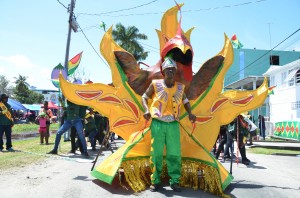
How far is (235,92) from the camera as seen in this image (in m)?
5.70

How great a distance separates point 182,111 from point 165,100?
2.87ft

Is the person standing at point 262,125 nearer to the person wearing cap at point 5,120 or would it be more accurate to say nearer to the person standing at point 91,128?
the person standing at point 91,128

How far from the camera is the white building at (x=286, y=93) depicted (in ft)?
68.1

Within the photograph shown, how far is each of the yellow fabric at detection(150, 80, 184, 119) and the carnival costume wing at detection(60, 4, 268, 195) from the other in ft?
1.71

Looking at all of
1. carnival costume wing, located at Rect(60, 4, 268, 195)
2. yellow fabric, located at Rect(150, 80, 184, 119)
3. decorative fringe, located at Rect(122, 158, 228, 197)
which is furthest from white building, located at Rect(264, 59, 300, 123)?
yellow fabric, located at Rect(150, 80, 184, 119)

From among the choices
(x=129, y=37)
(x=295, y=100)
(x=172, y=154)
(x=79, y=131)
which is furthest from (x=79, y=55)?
(x=129, y=37)

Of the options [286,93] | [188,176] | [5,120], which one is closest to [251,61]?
[286,93]

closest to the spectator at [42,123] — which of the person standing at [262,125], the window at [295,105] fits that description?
the person standing at [262,125]

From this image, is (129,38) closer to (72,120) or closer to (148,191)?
(72,120)

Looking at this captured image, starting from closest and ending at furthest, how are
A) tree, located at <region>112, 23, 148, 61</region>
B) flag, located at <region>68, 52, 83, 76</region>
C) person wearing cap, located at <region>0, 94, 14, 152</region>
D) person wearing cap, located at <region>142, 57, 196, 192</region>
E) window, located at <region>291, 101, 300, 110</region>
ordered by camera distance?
person wearing cap, located at <region>142, 57, 196, 192</region>, flag, located at <region>68, 52, 83, 76</region>, person wearing cap, located at <region>0, 94, 14, 152</region>, window, located at <region>291, 101, 300, 110</region>, tree, located at <region>112, 23, 148, 61</region>

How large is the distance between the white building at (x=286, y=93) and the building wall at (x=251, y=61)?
10.5 meters

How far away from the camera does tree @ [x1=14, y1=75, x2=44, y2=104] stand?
215 feet

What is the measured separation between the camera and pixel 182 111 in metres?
5.41

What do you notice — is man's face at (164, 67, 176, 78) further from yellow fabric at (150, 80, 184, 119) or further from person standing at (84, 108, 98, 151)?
person standing at (84, 108, 98, 151)
